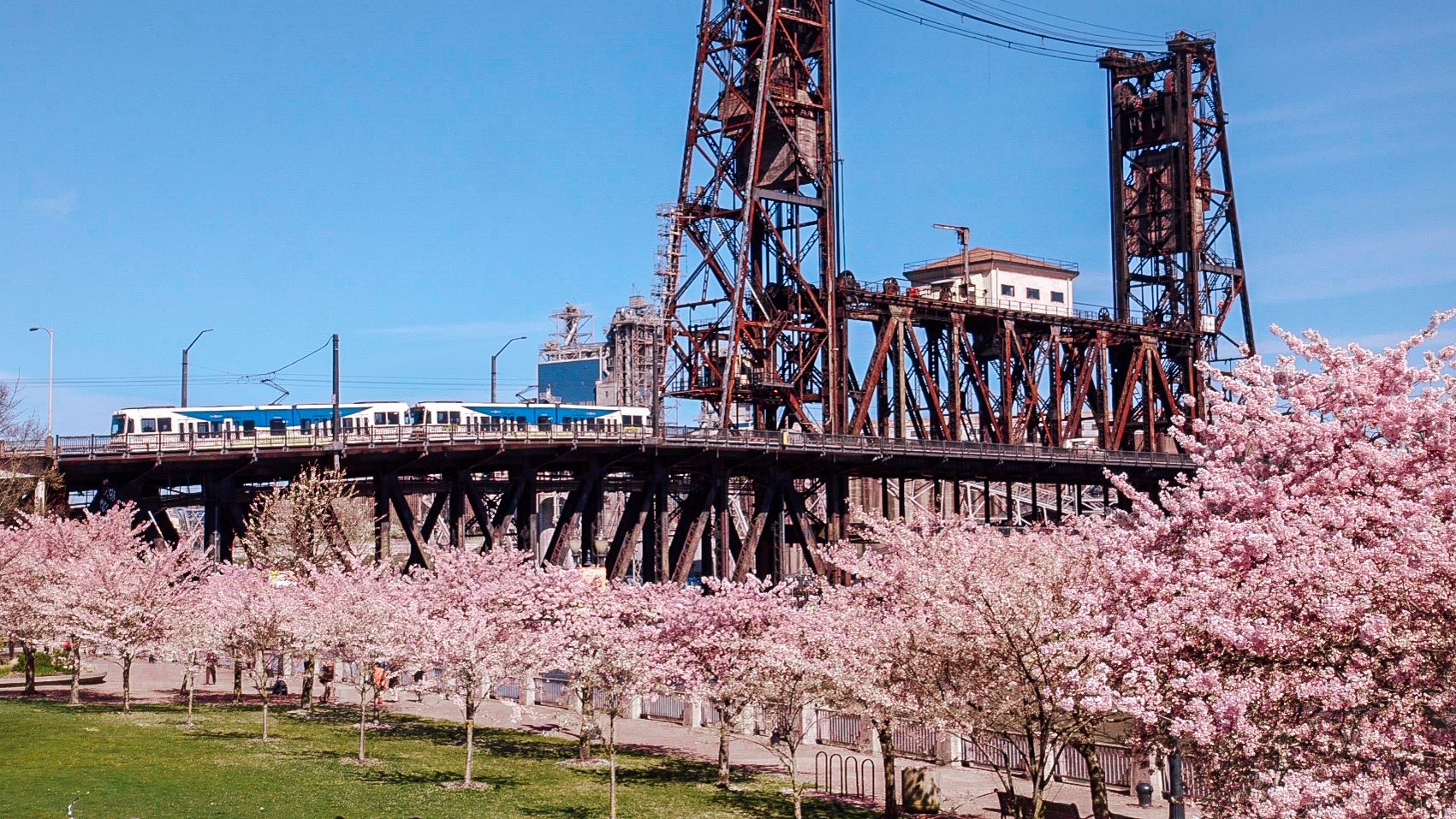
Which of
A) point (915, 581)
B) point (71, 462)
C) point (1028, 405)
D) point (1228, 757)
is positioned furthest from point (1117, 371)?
point (1228, 757)

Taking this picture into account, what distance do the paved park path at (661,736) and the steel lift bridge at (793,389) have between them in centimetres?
952

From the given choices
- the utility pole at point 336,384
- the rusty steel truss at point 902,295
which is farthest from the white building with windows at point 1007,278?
the utility pole at point 336,384

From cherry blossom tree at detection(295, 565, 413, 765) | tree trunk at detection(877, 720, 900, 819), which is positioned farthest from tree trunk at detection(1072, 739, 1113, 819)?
cherry blossom tree at detection(295, 565, 413, 765)

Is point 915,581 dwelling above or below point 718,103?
below

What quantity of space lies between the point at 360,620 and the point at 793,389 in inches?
1913

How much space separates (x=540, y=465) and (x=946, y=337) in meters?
34.4

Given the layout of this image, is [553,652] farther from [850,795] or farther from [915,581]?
[915,581]

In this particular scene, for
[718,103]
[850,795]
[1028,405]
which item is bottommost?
[850,795]

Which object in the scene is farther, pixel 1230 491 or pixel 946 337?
pixel 946 337

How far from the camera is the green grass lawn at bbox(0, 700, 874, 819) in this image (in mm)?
31344

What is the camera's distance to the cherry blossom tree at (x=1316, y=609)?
49.9 feet

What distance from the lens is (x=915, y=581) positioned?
26000mm

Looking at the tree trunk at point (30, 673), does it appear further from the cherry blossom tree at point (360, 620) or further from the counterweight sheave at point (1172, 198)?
the counterweight sheave at point (1172, 198)

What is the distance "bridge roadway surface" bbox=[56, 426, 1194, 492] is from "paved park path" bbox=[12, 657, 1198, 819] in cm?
951
